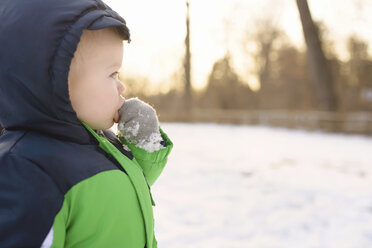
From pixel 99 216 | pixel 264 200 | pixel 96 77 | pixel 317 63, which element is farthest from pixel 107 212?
pixel 317 63

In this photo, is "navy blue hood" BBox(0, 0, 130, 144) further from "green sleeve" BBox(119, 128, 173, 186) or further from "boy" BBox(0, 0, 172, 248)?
"green sleeve" BBox(119, 128, 173, 186)

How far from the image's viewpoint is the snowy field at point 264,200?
9.70 ft

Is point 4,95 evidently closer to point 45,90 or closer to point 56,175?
point 45,90

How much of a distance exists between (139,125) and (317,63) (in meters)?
12.0

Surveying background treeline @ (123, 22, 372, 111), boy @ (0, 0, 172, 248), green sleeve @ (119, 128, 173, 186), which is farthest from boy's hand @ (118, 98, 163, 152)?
background treeline @ (123, 22, 372, 111)

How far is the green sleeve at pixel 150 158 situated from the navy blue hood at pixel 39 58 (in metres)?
0.33

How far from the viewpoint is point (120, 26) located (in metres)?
1.16

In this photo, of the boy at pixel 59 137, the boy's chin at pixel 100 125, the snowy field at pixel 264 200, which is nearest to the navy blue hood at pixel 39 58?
the boy at pixel 59 137

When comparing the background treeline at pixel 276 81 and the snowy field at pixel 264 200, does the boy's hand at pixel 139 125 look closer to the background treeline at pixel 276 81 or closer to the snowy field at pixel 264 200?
the snowy field at pixel 264 200

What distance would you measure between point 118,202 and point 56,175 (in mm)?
200

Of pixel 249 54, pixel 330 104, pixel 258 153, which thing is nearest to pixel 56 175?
pixel 258 153

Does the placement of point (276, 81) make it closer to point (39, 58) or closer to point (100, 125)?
point (100, 125)

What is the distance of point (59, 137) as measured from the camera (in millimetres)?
1067

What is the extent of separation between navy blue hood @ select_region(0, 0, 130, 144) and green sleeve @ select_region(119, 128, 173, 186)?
1.09 ft
